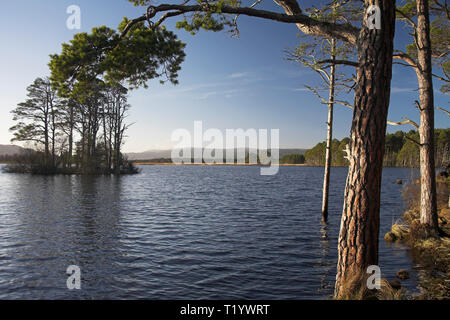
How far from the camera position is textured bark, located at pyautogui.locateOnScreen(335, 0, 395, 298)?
508 cm

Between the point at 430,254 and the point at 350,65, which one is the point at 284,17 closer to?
the point at 350,65

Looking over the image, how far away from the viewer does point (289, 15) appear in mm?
6680

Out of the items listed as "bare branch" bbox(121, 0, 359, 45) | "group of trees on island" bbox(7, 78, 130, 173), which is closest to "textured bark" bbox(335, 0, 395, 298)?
"bare branch" bbox(121, 0, 359, 45)

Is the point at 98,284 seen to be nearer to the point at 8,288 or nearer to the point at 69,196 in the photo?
the point at 8,288

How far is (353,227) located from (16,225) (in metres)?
14.7

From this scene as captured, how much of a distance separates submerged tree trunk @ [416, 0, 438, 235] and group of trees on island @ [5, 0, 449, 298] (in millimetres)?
29

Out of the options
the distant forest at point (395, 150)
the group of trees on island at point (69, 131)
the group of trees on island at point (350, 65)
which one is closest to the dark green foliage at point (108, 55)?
the group of trees on island at point (350, 65)

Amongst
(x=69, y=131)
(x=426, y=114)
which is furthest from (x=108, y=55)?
(x=69, y=131)

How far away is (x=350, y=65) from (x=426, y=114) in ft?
18.5

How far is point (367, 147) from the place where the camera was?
5113 mm

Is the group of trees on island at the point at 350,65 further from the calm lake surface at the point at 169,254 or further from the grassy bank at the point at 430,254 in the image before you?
the calm lake surface at the point at 169,254

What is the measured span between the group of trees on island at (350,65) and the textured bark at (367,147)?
0.05 ft
